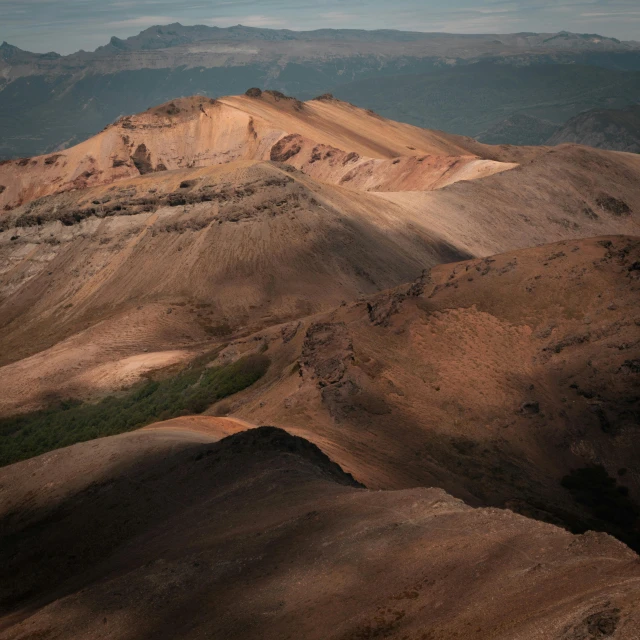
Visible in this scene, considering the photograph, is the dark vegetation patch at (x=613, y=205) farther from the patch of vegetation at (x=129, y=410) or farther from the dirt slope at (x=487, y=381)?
the patch of vegetation at (x=129, y=410)

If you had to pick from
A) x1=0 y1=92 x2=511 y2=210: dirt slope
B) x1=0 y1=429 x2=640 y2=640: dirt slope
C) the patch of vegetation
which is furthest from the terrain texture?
x1=0 y1=92 x2=511 y2=210: dirt slope

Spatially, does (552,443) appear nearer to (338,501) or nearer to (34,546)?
(338,501)

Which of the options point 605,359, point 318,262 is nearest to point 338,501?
point 605,359

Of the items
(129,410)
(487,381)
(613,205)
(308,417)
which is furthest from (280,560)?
(613,205)

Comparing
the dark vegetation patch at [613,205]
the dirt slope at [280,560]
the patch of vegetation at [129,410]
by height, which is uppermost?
the dirt slope at [280,560]

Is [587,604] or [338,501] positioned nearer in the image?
[587,604]

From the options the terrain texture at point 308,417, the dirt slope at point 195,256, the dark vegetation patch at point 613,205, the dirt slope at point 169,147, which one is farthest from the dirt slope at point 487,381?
the dirt slope at point 169,147
